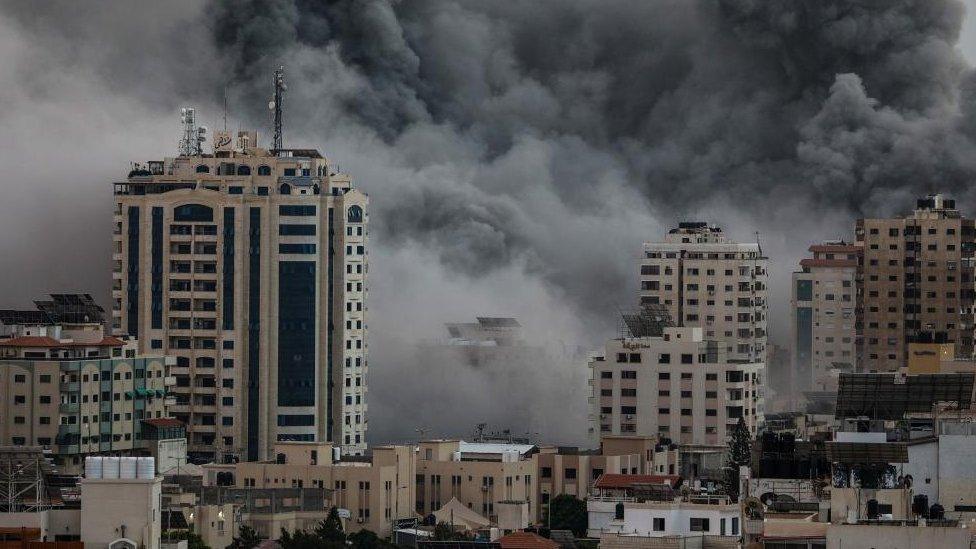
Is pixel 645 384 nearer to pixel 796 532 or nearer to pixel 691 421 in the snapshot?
pixel 691 421

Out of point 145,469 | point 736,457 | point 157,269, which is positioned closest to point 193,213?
point 157,269

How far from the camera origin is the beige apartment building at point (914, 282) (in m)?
110

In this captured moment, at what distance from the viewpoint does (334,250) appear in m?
91.8

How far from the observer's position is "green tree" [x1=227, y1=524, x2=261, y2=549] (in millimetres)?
65062

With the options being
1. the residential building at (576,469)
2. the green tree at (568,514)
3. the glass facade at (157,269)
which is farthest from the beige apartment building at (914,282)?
the green tree at (568,514)

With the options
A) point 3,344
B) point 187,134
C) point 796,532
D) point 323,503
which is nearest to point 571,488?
point 323,503

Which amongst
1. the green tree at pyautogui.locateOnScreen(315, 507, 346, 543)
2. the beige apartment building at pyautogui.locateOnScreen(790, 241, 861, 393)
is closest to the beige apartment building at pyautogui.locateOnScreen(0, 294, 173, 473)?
the green tree at pyautogui.locateOnScreen(315, 507, 346, 543)

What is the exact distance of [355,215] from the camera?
3642 inches

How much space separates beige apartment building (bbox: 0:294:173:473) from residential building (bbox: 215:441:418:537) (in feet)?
21.8

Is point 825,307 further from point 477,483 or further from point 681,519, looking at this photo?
point 681,519

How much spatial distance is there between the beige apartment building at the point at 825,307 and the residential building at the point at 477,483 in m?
32.3

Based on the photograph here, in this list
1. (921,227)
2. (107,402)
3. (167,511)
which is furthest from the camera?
(921,227)

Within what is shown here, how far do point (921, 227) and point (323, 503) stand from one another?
4075cm

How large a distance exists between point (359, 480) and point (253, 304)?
16093 millimetres
